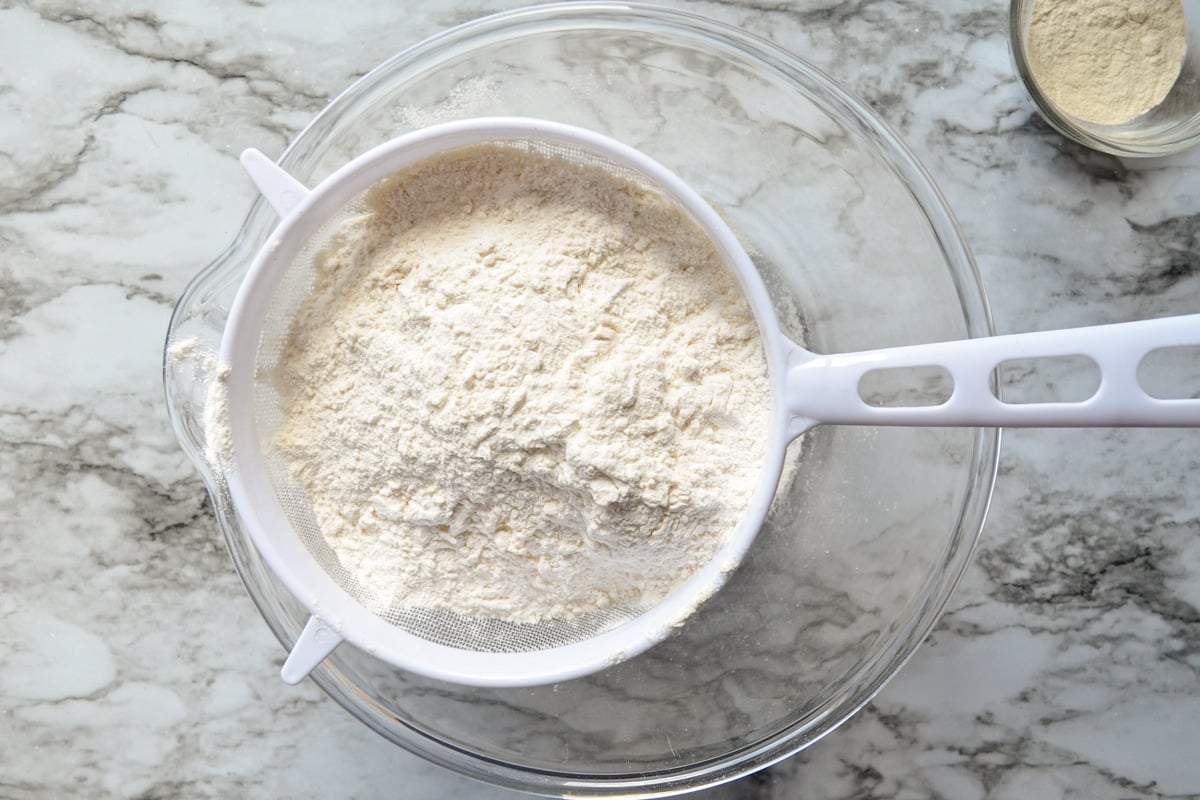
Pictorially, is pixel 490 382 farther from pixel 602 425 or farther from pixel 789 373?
pixel 789 373

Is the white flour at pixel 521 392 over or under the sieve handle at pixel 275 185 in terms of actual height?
over

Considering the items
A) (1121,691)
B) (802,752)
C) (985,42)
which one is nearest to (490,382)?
(802,752)

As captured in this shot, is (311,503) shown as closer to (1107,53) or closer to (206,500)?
(206,500)

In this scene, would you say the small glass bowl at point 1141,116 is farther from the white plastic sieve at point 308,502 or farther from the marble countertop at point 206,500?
the white plastic sieve at point 308,502

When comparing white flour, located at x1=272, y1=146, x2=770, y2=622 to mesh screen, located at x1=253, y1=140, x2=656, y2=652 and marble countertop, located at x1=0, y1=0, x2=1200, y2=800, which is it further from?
marble countertop, located at x1=0, y1=0, x2=1200, y2=800

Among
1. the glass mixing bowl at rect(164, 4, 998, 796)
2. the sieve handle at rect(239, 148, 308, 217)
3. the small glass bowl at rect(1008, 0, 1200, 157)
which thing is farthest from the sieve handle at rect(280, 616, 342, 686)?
the small glass bowl at rect(1008, 0, 1200, 157)

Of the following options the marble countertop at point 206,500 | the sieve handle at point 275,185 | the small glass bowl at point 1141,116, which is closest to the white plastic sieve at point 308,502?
the sieve handle at point 275,185

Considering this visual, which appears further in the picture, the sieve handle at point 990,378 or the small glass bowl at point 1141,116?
the small glass bowl at point 1141,116
